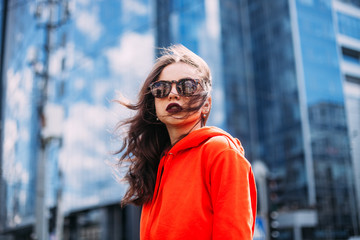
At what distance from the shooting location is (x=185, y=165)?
146cm

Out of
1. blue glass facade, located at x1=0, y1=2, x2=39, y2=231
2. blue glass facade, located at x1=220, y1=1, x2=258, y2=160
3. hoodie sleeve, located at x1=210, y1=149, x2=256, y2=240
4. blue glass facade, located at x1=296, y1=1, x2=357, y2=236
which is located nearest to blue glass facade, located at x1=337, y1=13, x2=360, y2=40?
blue glass facade, located at x1=296, y1=1, x2=357, y2=236

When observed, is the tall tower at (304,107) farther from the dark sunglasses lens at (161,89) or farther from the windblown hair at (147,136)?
the dark sunglasses lens at (161,89)

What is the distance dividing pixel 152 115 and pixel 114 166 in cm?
35

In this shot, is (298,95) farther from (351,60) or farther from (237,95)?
(237,95)

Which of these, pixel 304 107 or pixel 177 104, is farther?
pixel 304 107

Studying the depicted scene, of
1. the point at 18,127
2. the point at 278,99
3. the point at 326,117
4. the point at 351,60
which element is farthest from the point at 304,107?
the point at 18,127

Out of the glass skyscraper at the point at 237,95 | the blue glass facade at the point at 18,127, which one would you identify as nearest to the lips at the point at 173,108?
the glass skyscraper at the point at 237,95

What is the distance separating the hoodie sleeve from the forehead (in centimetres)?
42

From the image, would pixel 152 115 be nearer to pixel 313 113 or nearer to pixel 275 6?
pixel 313 113

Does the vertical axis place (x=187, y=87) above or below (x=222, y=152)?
above

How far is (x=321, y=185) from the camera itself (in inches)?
1070

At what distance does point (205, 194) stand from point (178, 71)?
55cm

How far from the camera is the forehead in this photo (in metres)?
1.63

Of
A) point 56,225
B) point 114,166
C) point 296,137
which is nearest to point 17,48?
point 296,137
